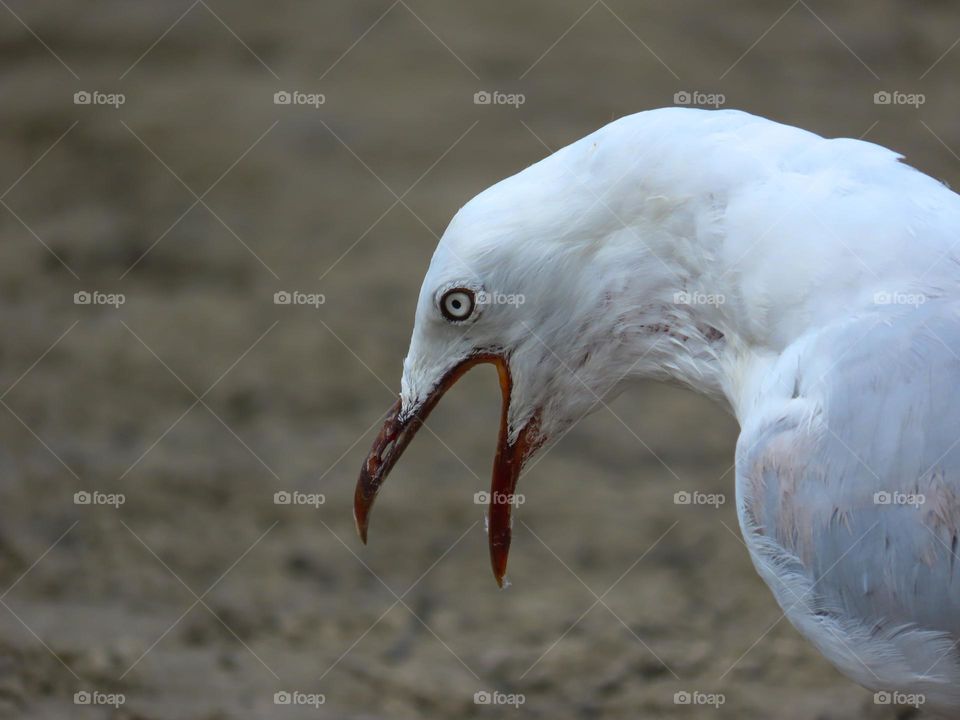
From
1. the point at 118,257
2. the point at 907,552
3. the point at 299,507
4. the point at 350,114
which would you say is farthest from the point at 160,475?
the point at 907,552

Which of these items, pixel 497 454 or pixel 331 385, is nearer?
pixel 497 454

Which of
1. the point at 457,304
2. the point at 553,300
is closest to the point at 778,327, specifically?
the point at 553,300

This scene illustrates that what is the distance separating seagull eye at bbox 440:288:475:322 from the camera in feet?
9.74

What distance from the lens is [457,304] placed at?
118 inches

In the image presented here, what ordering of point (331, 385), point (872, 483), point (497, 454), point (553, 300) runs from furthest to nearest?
point (331, 385) → point (497, 454) → point (553, 300) → point (872, 483)

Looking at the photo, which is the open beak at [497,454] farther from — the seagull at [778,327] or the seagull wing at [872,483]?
the seagull wing at [872,483]

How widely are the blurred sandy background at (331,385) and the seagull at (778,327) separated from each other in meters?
1.86

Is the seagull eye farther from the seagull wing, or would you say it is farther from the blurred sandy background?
the blurred sandy background

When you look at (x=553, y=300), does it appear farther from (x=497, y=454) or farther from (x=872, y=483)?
(x=872, y=483)

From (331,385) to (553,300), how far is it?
12.7 ft

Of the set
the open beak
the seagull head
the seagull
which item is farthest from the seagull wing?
the open beak

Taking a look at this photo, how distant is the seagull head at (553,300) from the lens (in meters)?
2.91

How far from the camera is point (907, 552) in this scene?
8.75ft

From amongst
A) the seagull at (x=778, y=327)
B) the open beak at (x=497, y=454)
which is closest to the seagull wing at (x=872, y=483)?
the seagull at (x=778, y=327)
